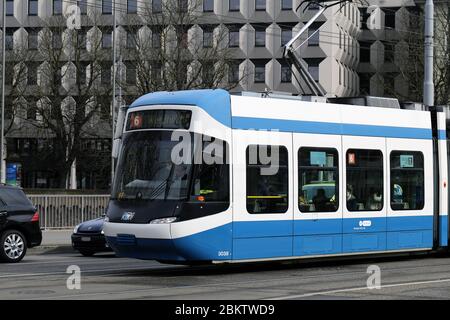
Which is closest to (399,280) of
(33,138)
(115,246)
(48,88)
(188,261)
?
(188,261)

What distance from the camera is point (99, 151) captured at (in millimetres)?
65500

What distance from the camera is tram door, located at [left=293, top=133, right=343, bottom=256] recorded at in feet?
53.3

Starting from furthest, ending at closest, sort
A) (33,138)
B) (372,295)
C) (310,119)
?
(33,138) → (310,119) → (372,295)

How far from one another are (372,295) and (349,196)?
16.9 ft

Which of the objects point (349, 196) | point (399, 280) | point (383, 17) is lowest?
point (399, 280)

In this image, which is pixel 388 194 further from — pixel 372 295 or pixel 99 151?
pixel 99 151

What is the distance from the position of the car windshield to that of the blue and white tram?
0.02m

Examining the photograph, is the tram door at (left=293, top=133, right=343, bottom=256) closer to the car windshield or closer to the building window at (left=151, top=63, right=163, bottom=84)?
the car windshield

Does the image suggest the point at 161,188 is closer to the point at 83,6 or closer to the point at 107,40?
the point at 107,40

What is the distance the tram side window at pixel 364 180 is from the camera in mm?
17219

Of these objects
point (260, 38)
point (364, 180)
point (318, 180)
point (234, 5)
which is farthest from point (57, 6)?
point (318, 180)

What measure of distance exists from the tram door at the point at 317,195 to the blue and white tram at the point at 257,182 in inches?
0.7

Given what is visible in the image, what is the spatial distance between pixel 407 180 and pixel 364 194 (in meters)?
1.46

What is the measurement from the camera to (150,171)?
15109mm
